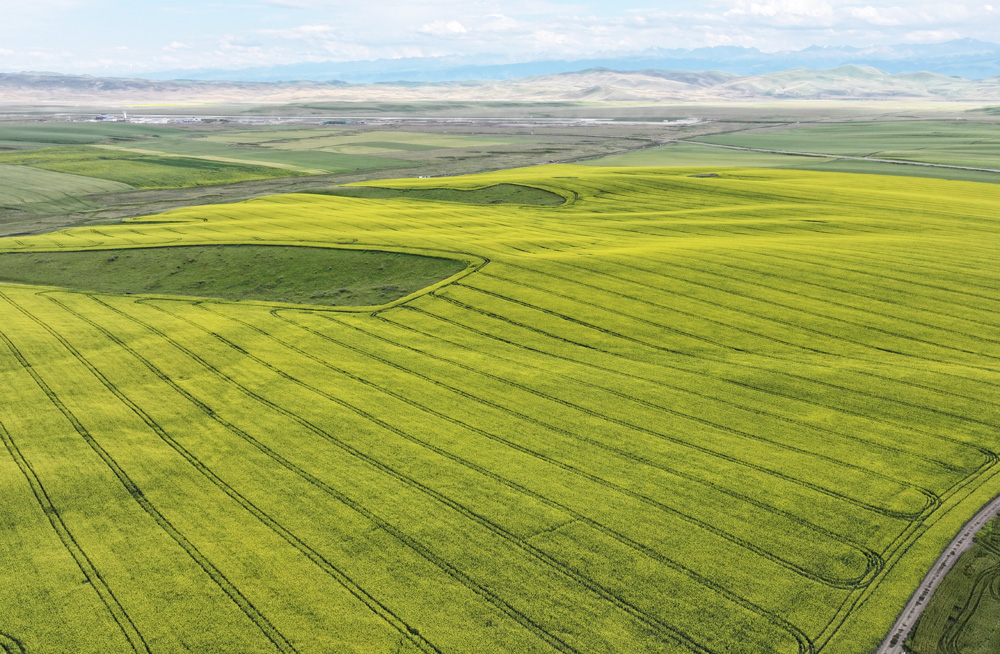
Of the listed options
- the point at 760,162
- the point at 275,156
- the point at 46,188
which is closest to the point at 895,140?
the point at 760,162

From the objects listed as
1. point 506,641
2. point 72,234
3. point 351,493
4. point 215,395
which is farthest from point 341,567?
point 72,234

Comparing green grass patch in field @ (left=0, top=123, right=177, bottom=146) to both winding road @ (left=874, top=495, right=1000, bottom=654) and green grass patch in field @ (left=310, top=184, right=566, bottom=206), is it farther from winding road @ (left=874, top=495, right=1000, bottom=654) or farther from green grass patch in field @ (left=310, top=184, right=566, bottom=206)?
winding road @ (left=874, top=495, right=1000, bottom=654)

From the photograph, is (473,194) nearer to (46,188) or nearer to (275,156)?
(46,188)

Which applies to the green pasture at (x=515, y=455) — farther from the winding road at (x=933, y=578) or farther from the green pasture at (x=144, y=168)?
the green pasture at (x=144, y=168)

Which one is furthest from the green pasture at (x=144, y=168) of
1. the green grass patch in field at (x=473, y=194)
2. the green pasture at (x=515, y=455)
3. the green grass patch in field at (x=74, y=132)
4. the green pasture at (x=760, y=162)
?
the green pasture at (x=515, y=455)

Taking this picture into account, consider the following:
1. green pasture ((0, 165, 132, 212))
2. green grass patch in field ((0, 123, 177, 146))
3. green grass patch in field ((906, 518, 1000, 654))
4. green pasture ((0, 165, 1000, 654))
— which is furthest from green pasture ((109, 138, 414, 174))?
green grass patch in field ((906, 518, 1000, 654))
